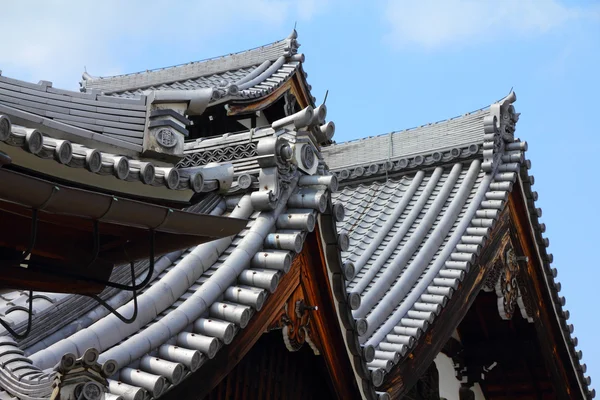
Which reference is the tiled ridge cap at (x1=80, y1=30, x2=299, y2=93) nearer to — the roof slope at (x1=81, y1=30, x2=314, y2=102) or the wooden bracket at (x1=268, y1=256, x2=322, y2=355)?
the roof slope at (x1=81, y1=30, x2=314, y2=102)

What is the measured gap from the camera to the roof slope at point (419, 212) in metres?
10.1

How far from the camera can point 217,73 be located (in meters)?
16.8

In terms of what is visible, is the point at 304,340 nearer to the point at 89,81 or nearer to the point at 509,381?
the point at 509,381

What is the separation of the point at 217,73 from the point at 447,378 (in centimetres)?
707

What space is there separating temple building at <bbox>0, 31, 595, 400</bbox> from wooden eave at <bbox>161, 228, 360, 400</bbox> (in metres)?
0.02

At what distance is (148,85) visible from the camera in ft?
55.4

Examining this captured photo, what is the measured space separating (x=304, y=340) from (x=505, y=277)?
511 centimetres

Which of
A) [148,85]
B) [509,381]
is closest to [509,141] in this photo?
[509,381]

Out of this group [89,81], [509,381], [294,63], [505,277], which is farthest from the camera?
[89,81]

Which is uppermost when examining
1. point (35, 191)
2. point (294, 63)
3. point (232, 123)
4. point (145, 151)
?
point (294, 63)

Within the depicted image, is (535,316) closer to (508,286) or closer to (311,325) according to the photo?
(508,286)

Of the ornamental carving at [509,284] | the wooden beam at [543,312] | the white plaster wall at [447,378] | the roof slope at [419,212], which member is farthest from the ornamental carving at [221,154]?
the white plaster wall at [447,378]

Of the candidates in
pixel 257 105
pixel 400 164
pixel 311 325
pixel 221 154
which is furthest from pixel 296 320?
pixel 257 105

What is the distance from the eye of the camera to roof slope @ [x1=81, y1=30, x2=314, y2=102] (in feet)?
51.7
